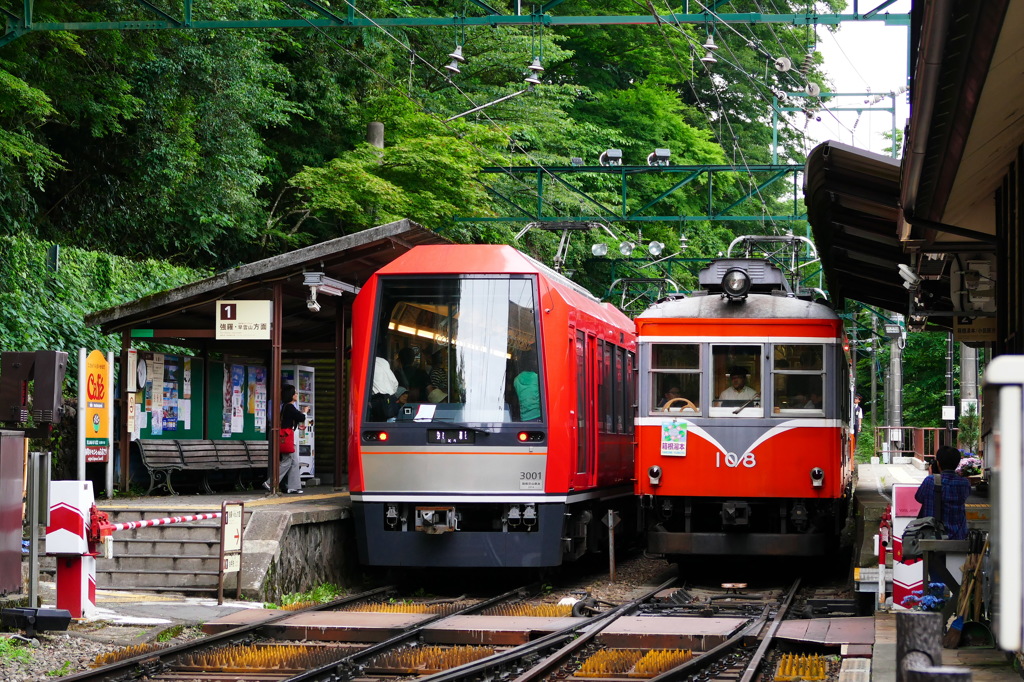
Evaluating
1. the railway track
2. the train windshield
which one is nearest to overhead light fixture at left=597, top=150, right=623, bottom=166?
the train windshield

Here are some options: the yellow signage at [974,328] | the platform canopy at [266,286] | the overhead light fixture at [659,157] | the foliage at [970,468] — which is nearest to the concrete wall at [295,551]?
the platform canopy at [266,286]

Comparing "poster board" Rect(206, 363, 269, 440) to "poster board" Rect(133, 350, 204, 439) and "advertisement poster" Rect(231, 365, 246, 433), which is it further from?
"poster board" Rect(133, 350, 204, 439)

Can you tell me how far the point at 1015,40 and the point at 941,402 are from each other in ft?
161

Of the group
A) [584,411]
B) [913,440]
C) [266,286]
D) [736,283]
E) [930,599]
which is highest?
[266,286]

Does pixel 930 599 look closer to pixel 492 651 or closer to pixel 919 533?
pixel 919 533

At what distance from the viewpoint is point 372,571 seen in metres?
14.9

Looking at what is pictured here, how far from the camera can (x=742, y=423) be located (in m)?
13.8

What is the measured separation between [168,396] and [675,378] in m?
7.08

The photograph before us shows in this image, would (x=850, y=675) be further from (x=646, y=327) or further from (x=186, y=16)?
(x=186, y=16)

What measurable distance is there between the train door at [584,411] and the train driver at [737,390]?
1.38m

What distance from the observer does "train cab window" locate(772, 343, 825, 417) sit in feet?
45.4

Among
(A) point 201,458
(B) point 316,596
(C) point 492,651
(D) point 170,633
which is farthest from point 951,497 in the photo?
(A) point 201,458

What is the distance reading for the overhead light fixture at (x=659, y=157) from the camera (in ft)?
72.5

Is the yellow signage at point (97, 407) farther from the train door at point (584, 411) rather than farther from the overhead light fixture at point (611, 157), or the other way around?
the overhead light fixture at point (611, 157)
